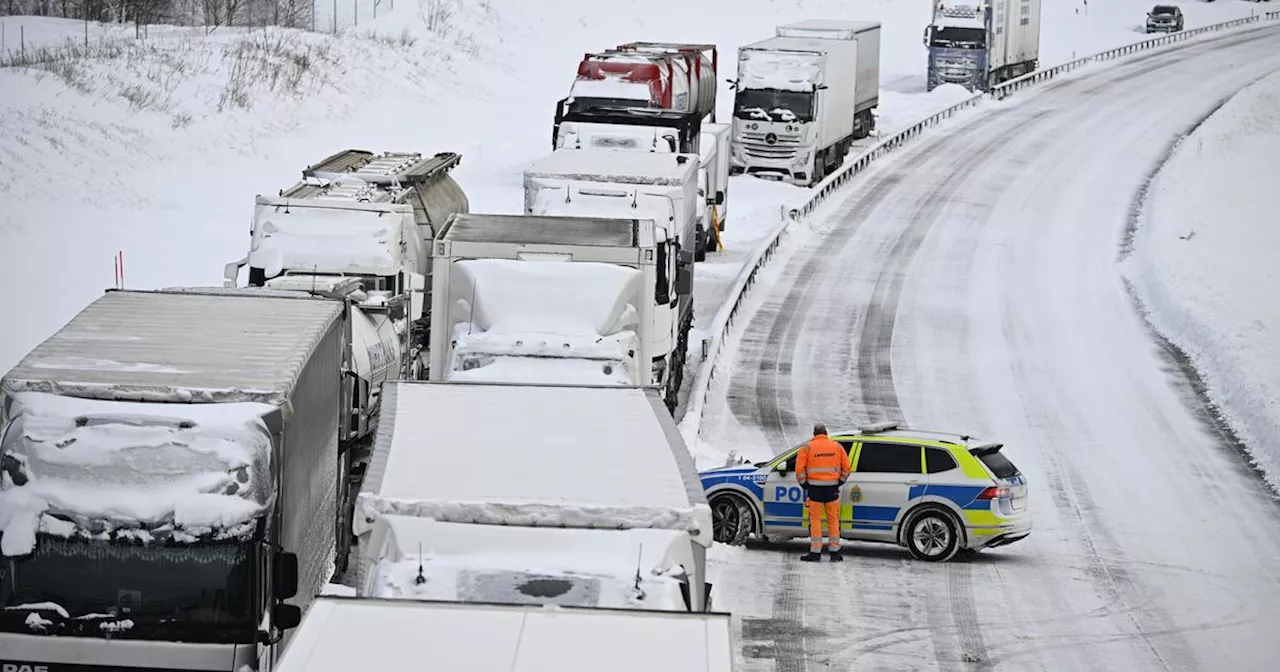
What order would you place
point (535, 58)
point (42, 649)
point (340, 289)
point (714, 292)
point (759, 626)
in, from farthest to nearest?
1. point (535, 58)
2. point (714, 292)
3. point (340, 289)
4. point (759, 626)
5. point (42, 649)

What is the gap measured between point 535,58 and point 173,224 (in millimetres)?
36890

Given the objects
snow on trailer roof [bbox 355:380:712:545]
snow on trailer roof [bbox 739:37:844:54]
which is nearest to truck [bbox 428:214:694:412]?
snow on trailer roof [bbox 355:380:712:545]

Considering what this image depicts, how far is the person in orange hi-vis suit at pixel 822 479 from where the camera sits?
1775 cm

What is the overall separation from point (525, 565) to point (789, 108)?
119ft

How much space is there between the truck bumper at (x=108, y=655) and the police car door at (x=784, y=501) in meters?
8.92

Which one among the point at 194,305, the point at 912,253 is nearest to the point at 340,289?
the point at 194,305

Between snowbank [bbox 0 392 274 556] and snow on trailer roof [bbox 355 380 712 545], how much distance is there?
0.93 metres

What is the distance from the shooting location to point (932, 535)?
59.9ft

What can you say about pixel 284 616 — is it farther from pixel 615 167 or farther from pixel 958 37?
pixel 958 37

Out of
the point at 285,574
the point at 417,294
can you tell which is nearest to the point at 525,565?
the point at 285,574

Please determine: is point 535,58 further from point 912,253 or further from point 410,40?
point 912,253

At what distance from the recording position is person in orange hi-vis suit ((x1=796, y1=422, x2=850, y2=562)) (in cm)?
1775

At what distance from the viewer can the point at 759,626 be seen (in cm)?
1563

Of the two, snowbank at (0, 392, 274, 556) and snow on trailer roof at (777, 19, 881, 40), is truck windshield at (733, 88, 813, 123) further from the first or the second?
snowbank at (0, 392, 274, 556)
